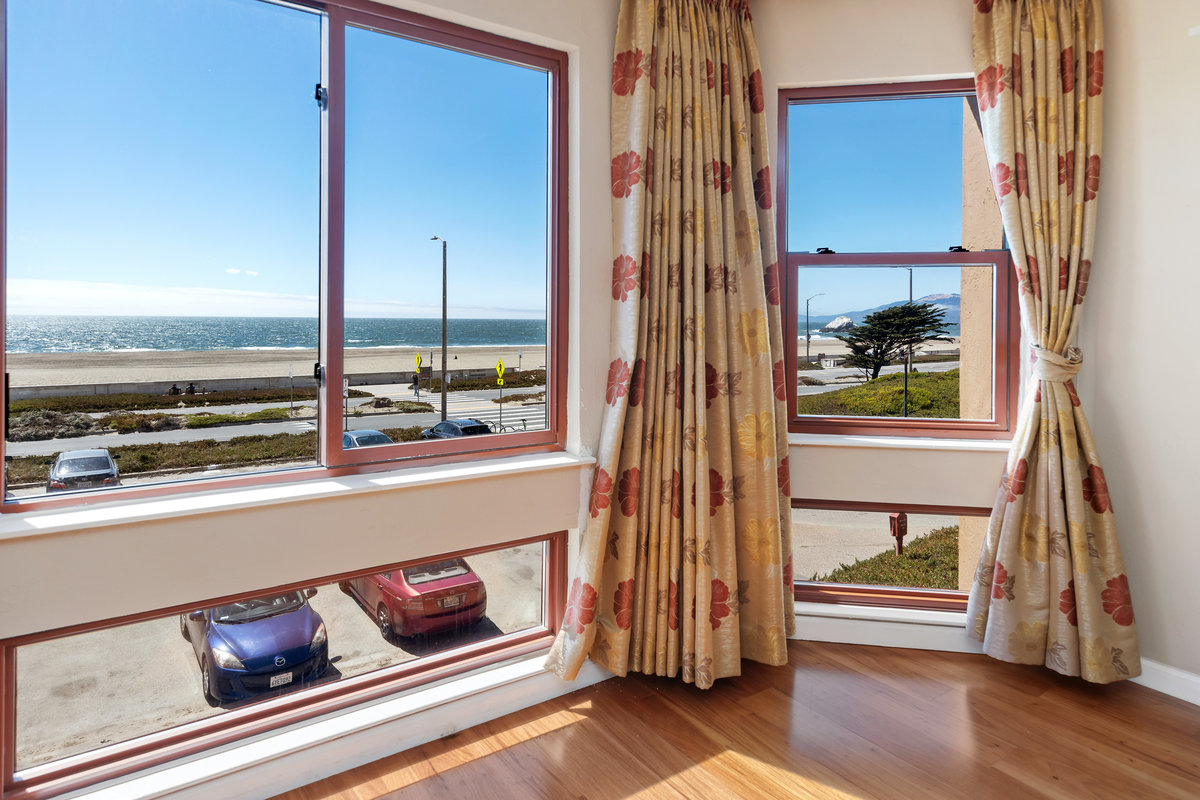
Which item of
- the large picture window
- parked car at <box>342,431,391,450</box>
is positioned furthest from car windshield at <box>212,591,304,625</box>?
parked car at <box>342,431,391,450</box>

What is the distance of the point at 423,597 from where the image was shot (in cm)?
212

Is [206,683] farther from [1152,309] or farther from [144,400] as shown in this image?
[1152,309]

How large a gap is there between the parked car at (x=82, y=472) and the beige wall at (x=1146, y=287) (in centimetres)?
289

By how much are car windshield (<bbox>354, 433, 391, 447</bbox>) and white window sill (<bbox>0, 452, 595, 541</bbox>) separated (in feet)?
0.33

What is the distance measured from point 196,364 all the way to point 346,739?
3.73 ft

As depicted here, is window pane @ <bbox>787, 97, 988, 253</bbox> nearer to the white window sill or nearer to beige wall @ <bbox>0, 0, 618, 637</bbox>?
beige wall @ <bbox>0, 0, 618, 637</bbox>

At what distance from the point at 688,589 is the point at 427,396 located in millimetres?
1096

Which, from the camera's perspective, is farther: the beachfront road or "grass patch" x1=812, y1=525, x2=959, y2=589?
"grass patch" x1=812, y1=525, x2=959, y2=589

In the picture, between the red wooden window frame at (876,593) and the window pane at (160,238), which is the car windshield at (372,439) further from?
the red wooden window frame at (876,593)

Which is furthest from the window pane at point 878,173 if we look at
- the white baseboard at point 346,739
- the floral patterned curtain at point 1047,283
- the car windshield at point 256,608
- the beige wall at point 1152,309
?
the car windshield at point 256,608

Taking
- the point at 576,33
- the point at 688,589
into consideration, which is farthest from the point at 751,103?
the point at 688,589

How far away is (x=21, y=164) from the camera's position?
4.96 ft

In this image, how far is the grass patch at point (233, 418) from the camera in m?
1.74

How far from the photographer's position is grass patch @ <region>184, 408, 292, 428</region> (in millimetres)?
1743
